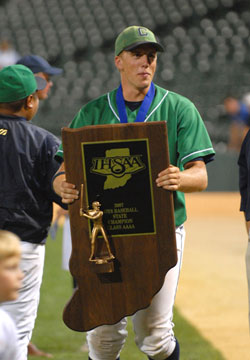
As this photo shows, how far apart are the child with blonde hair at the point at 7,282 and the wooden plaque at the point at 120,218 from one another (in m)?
1.14

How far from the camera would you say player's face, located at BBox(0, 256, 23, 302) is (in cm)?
237

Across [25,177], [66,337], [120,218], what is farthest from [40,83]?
[66,337]

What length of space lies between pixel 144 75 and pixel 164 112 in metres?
0.23

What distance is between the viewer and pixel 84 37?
21906mm

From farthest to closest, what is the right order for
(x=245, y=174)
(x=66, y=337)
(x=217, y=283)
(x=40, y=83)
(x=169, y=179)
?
(x=217, y=283)
(x=66, y=337)
(x=40, y=83)
(x=245, y=174)
(x=169, y=179)

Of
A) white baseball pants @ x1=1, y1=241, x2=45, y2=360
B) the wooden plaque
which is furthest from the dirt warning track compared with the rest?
white baseball pants @ x1=1, y1=241, x2=45, y2=360

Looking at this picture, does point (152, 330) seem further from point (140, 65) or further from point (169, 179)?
point (140, 65)

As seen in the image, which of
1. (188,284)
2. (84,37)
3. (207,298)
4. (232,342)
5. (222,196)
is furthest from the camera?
(84,37)

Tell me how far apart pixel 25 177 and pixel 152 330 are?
1.09 metres

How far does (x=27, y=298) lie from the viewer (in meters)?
3.73

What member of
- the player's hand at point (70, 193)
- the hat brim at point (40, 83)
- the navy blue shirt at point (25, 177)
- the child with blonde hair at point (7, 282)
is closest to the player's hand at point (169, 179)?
the player's hand at point (70, 193)

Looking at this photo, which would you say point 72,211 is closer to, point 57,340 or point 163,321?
point 163,321

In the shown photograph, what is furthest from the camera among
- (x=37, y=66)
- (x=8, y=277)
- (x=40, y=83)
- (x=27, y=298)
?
Answer: (x=37, y=66)

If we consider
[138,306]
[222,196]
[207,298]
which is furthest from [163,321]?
[222,196]
